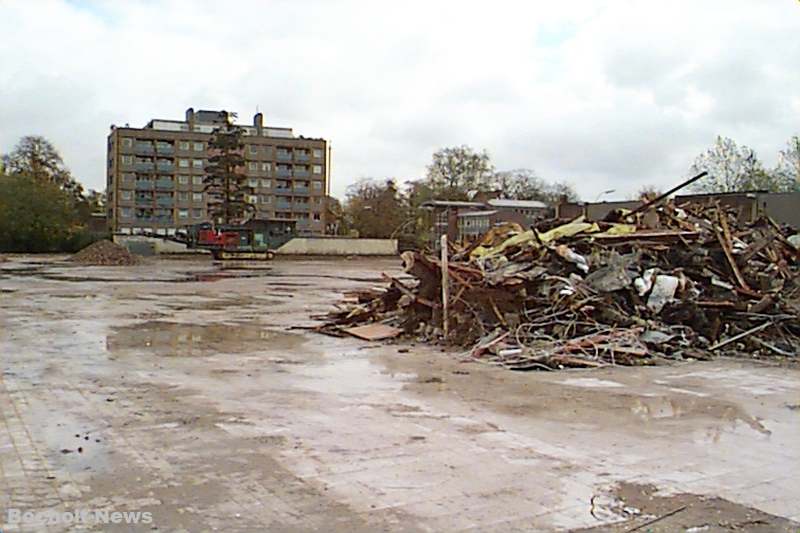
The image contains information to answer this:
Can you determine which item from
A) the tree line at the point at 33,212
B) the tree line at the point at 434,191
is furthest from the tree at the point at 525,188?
the tree line at the point at 33,212

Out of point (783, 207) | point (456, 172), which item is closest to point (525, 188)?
point (456, 172)

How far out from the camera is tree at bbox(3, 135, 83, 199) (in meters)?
69.8

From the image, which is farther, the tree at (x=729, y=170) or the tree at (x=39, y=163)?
the tree at (x=39, y=163)

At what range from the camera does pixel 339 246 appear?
67.7 m

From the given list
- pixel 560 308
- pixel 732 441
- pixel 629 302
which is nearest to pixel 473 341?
pixel 560 308

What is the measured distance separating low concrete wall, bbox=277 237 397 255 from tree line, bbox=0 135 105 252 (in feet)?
59.2

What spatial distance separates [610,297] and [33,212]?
199 feet

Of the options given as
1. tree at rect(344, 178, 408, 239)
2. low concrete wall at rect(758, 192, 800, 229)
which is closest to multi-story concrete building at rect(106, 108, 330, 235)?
tree at rect(344, 178, 408, 239)

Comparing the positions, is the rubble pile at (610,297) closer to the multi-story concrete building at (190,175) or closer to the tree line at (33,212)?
the tree line at (33,212)

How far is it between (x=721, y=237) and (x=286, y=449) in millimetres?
10673

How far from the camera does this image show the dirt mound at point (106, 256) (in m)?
47.2

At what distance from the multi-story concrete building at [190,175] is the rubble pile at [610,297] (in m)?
76.4

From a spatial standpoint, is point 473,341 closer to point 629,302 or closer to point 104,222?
point 629,302

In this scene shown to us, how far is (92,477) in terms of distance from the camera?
5.51m
